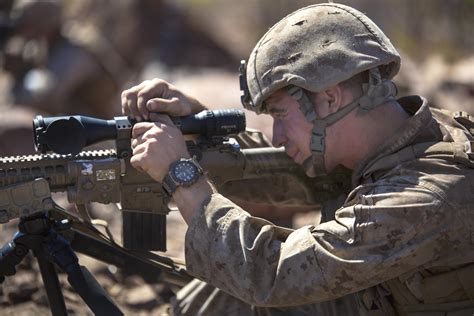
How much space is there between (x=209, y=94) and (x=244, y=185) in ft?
17.6

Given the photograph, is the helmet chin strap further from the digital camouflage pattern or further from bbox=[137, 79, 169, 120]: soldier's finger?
bbox=[137, 79, 169, 120]: soldier's finger

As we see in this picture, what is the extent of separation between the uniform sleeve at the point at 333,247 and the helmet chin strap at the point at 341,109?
0.34 meters

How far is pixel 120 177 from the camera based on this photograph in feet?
13.0

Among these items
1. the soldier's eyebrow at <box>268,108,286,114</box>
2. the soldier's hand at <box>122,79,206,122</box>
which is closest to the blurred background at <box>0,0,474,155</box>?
the soldier's hand at <box>122,79,206,122</box>

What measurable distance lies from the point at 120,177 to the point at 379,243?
4.03 ft

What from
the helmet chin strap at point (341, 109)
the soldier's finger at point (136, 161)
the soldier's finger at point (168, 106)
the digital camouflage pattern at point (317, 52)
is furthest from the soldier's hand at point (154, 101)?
the helmet chin strap at point (341, 109)

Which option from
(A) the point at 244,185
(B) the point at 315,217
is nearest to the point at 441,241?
(A) the point at 244,185

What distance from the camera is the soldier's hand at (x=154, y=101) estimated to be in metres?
3.95

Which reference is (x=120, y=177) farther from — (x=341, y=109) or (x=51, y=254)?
(x=341, y=109)

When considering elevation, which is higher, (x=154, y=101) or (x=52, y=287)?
(x=154, y=101)

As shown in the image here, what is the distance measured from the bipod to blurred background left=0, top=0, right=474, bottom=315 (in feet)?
4.04

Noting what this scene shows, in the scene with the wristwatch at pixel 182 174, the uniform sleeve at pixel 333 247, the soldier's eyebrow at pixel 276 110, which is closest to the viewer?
the uniform sleeve at pixel 333 247

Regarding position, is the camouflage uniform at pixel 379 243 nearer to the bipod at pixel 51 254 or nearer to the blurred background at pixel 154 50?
the bipod at pixel 51 254

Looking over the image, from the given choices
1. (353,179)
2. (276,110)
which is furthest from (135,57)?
(353,179)
